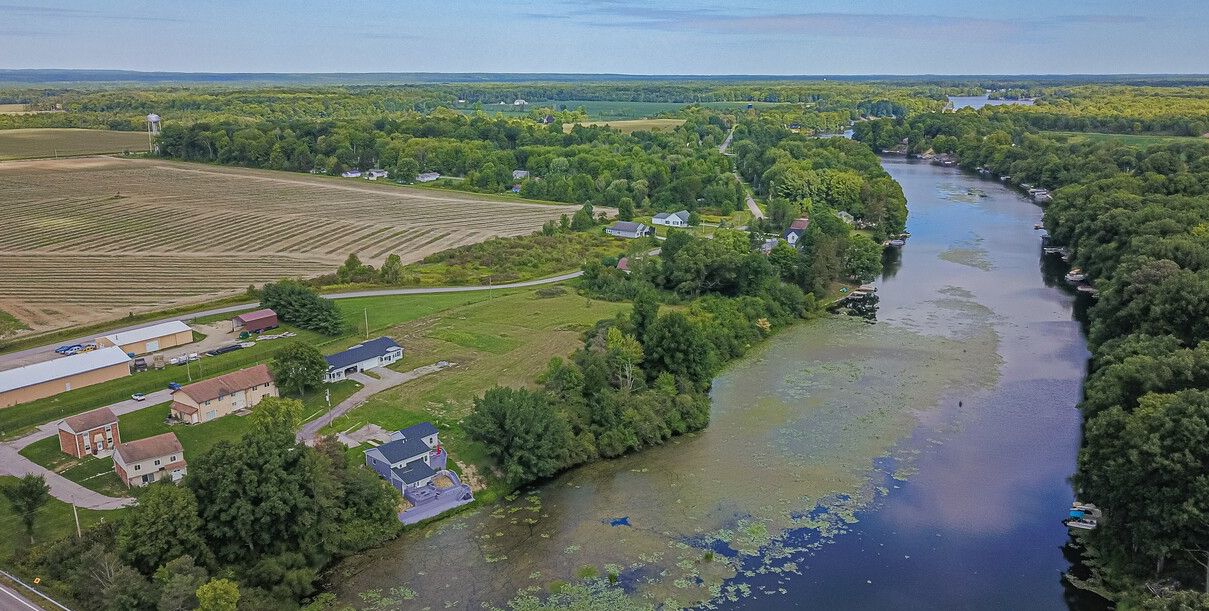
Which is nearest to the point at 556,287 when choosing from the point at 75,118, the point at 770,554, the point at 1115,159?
the point at 770,554

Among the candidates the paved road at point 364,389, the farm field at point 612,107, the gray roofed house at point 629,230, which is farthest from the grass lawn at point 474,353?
the farm field at point 612,107

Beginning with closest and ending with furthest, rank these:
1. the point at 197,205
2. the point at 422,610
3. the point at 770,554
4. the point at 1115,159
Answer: the point at 422,610
the point at 770,554
the point at 197,205
the point at 1115,159

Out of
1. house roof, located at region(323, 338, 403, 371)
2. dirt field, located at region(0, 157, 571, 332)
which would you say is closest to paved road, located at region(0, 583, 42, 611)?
house roof, located at region(323, 338, 403, 371)

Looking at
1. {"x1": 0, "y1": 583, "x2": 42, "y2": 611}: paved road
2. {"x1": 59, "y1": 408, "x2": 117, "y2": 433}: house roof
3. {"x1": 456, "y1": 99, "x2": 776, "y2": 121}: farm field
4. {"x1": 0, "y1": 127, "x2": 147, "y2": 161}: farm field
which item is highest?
{"x1": 456, "y1": 99, "x2": 776, "y2": 121}: farm field

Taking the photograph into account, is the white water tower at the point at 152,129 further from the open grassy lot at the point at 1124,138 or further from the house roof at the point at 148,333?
the open grassy lot at the point at 1124,138

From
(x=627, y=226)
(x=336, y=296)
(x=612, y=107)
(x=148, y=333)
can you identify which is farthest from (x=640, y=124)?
(x=148, y=333)

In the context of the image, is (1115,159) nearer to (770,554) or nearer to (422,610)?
(770,554)

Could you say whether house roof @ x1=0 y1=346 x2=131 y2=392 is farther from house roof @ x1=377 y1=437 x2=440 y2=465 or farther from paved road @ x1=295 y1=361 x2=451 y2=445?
house roof @ x1=377 y1=437 x2=440 y2=465
